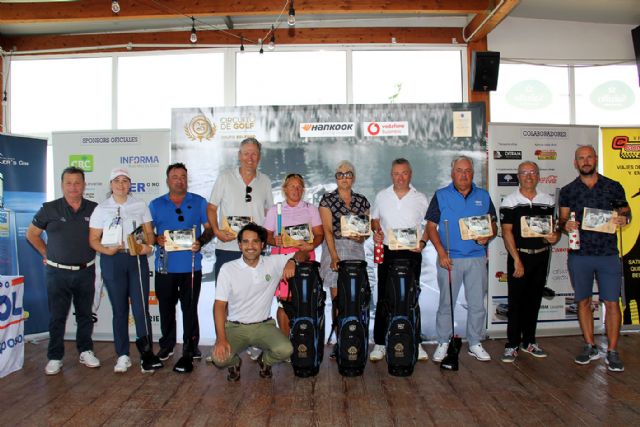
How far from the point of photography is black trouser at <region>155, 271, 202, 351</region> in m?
3.85

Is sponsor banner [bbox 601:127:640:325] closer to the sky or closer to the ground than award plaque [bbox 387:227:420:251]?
closer to the sky

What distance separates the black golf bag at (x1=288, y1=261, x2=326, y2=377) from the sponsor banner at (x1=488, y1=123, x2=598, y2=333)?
2093mm

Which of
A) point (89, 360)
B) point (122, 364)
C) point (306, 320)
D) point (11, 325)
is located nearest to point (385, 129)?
point (306, 320)

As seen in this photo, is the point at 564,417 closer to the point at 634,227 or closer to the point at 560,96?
the point at 634,227

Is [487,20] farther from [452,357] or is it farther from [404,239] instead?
[452,357]

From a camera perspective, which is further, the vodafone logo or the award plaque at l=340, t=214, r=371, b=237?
the vodafone logo

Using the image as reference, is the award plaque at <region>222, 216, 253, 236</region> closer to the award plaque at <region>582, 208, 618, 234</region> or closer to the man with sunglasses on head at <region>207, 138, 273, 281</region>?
the man with sunglasses on head at <region>207, 138, 273, 281</region>

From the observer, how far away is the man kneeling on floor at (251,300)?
3354 mm

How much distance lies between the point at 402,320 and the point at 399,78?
11.0 ft

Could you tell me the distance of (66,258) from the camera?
3758mm

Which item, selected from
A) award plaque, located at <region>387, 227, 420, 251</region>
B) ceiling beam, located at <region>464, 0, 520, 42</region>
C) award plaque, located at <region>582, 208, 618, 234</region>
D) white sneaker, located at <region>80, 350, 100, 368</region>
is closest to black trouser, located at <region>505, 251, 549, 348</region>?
award plaque, located at <region>582, 208, 618, 234</region>

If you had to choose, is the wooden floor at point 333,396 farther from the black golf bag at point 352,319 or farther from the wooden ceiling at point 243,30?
the wooden ceiling at point 243,30

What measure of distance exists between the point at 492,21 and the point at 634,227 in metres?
2.53

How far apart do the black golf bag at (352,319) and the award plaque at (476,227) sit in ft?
2.92
